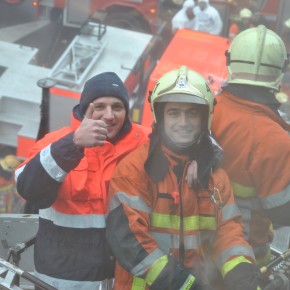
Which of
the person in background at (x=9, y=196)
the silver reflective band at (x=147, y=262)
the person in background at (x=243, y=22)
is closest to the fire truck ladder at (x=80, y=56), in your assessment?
the person in background at (x=9, y=196)

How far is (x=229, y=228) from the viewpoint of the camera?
1.79 meters

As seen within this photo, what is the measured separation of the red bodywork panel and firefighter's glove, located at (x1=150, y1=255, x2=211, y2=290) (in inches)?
87.7

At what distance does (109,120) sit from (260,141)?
1.54 feet

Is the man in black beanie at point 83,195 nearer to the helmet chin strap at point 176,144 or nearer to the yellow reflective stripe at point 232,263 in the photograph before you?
the helmet chin strap at point 176,144

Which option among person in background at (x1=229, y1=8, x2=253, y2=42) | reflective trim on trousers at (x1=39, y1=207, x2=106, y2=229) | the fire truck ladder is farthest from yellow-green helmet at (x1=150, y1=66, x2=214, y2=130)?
person in background at (x1=229, y1=8, x2=253, y2=42)

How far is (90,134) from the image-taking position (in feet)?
5.52

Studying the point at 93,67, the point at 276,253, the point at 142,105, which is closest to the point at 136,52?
the point at 93,67

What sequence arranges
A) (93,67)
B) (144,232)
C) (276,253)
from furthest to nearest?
(93,67) < (276,253) < (144,232)

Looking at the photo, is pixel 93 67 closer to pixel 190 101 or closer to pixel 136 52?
pixel 136 52

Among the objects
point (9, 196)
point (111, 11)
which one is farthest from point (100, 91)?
point (111, 11)

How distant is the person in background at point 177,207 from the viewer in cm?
170

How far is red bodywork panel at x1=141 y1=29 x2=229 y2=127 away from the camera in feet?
13.6

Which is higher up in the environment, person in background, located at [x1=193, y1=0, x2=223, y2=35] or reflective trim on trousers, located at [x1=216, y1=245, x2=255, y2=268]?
reflective trim on trousers, located at [x1=216, y1=245, x2=255, y2=268]

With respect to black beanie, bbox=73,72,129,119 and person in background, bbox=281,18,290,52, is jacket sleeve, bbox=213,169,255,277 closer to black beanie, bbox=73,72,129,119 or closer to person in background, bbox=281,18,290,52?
black beanie, bbox=73,72,129,119
